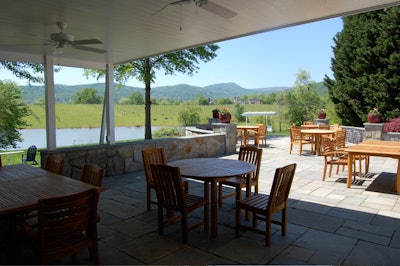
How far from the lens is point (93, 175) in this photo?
2.66m

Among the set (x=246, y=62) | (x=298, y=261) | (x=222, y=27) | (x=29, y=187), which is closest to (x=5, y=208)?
(x=29, y=187)

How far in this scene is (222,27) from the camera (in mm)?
4238

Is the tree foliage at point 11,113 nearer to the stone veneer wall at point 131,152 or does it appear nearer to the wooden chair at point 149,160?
the stone veneer wall at point 131,152

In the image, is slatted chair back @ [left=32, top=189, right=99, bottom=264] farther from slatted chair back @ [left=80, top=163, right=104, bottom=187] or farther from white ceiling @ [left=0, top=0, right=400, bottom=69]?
white ceiling @ [left=0, top=0, right=400, bottom=69]

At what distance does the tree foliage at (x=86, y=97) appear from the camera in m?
9.46

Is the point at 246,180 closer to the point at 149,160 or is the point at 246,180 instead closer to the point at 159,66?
the point at 149,160

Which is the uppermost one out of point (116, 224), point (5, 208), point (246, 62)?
point (246, 62)

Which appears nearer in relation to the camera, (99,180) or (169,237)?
(99,180)

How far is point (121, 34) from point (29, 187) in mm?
2875

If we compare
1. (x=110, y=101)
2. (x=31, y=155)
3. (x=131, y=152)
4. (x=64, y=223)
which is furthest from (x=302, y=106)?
(x=64, y=223)

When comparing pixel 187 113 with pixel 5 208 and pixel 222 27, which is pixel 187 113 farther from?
pixel 5 208

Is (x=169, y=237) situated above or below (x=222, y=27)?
below

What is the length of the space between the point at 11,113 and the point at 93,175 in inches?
337

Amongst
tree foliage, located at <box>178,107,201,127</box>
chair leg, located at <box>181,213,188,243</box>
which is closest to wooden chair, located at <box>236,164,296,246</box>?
chair leg, located at <box>181,213,188,243</box>
